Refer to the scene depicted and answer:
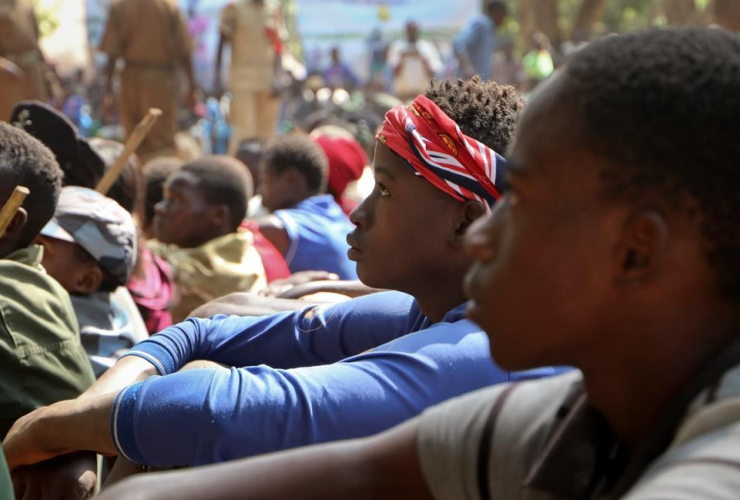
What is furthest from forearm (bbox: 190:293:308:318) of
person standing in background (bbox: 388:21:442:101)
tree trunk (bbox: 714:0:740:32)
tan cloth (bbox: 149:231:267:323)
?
person standing in background (bbox: 388:21:442:101)

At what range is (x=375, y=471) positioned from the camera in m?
1.39

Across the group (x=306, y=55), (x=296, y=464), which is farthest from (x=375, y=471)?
(x=306, y=55)

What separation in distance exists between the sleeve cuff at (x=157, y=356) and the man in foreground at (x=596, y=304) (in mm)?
1053

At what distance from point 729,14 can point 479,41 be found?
5.59 meters

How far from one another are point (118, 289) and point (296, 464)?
2300 mm

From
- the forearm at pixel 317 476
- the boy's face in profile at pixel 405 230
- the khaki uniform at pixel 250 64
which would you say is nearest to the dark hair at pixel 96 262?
the boy's face in profile at pixel 405 230

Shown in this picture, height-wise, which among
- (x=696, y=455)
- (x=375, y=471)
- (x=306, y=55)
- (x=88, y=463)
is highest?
(x=696, y=455)

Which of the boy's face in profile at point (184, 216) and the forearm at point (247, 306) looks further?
the boy's face in profile at point (184, 216)

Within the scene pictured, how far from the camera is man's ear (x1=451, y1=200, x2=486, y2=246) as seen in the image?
2252mm

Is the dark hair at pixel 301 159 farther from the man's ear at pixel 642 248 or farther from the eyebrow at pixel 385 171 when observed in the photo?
the man's ear at pixel 642 248

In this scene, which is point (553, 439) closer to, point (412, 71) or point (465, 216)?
point (465, 216)

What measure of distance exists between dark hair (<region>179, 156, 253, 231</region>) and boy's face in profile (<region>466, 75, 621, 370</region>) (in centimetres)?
381

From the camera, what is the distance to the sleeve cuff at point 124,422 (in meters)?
1.95

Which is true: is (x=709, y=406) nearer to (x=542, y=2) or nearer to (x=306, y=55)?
(x=542, y=2)
